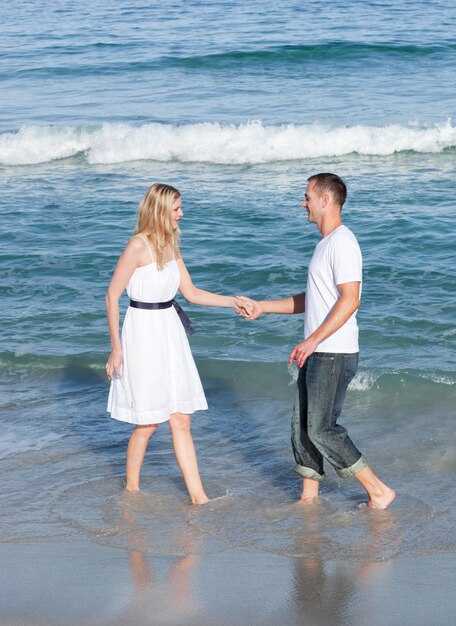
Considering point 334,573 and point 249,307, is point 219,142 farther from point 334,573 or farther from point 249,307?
point 334,573

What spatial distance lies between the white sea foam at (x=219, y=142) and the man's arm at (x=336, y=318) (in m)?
11.4

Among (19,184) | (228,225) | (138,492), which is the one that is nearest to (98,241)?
(228,225)

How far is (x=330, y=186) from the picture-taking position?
521 centimetres

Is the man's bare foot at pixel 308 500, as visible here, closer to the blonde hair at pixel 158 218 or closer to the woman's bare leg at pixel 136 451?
the woman's bare leg at pixel 136 451

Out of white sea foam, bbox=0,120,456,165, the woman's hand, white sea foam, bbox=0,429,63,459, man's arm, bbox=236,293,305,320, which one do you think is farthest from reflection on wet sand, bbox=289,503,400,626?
white sea foam, bbox=0,120,456,165

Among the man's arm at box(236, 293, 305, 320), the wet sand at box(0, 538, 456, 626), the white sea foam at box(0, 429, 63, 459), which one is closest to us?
the wet sand at box(0, 538, 456, 626)

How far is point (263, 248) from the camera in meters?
11.4

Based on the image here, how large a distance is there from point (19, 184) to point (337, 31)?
1315 cm

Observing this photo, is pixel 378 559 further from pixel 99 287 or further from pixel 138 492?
pixel 99 287

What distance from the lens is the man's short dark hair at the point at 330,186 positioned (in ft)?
17.1

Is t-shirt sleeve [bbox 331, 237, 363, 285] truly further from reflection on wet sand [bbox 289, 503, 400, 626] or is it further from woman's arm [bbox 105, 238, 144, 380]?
reflection on wet sand [bbox 289, 503, 400, 626]

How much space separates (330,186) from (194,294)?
1.10 meters

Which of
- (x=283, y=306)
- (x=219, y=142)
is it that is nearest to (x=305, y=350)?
(x=283, y=306)

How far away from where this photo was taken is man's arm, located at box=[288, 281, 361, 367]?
16.5 feet
